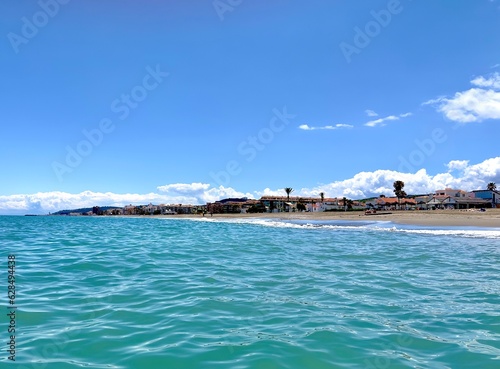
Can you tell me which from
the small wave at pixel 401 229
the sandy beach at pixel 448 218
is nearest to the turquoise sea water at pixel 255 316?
the small wave at pixel 401 229

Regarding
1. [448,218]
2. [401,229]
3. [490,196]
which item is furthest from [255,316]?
[490,196]

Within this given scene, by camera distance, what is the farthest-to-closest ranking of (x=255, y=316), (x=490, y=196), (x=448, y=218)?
(x=490, y=196) → (x=448, y=218) → (x=255, y=316)

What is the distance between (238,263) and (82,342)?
359 inches

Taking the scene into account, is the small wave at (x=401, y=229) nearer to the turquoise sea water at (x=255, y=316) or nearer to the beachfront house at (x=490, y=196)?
the turquoise sea water at (x=255, y=316)

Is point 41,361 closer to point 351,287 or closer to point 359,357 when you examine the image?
point 359,357

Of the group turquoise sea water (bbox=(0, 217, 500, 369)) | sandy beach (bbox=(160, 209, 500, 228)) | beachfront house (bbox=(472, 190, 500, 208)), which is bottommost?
turquoise sea water (bbox=(0, 217, 500, 369))

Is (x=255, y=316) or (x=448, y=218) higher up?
(x=448, y=218)

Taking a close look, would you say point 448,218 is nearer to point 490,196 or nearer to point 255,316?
point 255,316

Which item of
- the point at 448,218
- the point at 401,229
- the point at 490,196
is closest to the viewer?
the point at 401,229

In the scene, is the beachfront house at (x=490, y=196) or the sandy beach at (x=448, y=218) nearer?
the sandy beach at (x=448, y=218)

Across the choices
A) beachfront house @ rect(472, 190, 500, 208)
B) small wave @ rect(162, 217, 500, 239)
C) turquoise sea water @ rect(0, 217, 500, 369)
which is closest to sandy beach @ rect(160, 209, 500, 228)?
small wave @ rect(162, 217, 500, 239)

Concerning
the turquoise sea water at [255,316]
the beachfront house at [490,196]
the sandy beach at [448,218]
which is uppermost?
the beachfront house at [490,196]

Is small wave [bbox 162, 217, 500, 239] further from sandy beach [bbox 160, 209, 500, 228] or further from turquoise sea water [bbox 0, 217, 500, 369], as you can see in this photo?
turquoise sea water [bbox 0, 217, 500, 369]

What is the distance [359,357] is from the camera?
5504mm
